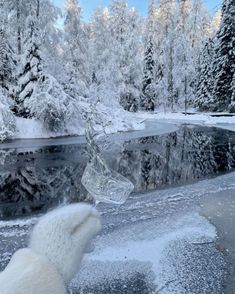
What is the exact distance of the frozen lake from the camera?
4.05 m

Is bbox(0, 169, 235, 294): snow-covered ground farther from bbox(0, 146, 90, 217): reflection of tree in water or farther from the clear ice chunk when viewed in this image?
Answer: bbox(0, 146, 90, 217): reflection of tree in water

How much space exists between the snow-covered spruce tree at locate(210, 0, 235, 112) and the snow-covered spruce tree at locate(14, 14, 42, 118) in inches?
794

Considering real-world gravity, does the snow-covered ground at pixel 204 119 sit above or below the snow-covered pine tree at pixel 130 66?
below

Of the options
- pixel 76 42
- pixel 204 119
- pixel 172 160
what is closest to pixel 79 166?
pixel 172 160

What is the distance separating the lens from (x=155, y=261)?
4445mm

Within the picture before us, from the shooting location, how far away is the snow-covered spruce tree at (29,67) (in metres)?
19.5

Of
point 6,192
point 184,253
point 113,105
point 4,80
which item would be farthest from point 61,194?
point 113,105

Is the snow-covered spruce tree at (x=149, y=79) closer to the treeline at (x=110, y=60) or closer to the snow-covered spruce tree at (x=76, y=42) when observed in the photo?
the treeline at (x=110, y=60)

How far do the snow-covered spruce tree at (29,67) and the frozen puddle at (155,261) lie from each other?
15.4 meters

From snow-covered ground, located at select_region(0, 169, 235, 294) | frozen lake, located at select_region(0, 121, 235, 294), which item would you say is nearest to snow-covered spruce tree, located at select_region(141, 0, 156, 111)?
frozen lake, located at select_region(0, 121, 235, 294)

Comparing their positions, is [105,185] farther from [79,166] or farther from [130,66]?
[130,66]

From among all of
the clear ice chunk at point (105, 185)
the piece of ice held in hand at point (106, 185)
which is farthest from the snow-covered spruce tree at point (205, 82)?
the piece of ice held in hand at point (106, 185)

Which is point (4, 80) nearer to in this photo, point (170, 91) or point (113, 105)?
point (113, 105)

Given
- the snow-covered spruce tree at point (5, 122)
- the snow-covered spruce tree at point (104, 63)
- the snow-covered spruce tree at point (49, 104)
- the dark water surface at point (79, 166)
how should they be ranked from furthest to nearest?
the snow-covered spruce tree at point (104, 63)
the snow-covered spruce tree at point (49, 104)
the snow-covered spruce tree at point (5, 122)
the dark water surface at point (79, 166)
